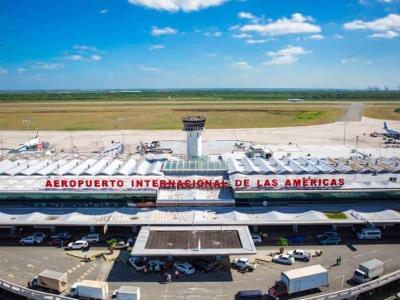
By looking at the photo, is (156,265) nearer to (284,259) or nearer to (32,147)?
(284,259)

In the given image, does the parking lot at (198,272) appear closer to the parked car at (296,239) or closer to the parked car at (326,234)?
the parked car at (296,239)

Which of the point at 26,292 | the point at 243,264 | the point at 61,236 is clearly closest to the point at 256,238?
the point at 243,264

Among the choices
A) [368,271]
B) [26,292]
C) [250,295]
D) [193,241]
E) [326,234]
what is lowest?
[26,292]

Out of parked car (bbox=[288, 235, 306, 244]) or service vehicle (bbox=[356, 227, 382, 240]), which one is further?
service vehicle (bbox=[356, 227, 382, 240])

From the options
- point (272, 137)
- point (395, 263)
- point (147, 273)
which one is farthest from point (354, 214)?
point (272, 137)

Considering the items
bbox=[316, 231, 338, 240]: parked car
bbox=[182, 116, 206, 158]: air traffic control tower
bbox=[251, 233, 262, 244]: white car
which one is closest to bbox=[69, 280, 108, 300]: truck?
bbox=[251, 233, 262, 244]: white car

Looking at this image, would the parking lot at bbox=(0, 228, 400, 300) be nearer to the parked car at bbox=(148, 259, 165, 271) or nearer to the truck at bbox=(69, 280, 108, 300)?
the parked car at bbox=(148, 259, 165, 271)
